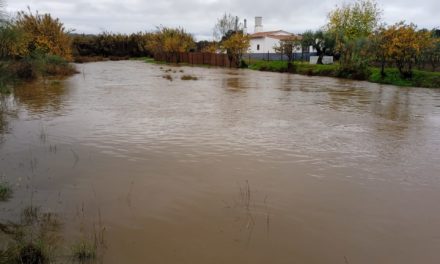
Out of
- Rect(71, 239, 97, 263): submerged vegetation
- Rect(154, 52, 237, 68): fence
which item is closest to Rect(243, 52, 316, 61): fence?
Rect(154, 52, 237, 68): fence

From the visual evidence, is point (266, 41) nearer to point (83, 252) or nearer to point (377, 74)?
point (377, 74)

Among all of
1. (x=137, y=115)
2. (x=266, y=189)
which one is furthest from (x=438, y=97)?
(x=266, y=189)

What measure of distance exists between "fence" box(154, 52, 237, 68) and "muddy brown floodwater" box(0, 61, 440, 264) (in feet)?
106

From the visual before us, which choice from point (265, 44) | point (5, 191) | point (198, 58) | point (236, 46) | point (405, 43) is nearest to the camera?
point (5, 191)

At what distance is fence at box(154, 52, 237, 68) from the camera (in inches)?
1810

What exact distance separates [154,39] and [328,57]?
2630 centimetres

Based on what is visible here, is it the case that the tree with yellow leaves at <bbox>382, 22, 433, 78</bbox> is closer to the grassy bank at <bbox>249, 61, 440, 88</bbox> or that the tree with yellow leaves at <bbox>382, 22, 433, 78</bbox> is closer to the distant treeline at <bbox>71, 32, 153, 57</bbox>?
the grassy bank at <bbox>249, 61, 440, 88</bbox>

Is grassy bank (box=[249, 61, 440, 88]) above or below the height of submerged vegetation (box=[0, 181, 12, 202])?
above

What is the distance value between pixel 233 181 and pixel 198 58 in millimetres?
44056

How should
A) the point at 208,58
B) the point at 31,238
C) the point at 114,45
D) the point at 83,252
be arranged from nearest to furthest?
the point at 83,252 → the point at 31,238 → the point at 208,58 → the point at 114,45

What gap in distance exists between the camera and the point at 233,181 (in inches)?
279

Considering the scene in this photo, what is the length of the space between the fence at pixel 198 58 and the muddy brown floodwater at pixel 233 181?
32.4 meters

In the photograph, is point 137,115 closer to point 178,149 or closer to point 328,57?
point 178,149

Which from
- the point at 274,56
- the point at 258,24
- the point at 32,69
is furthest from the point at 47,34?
the point at 258,24
